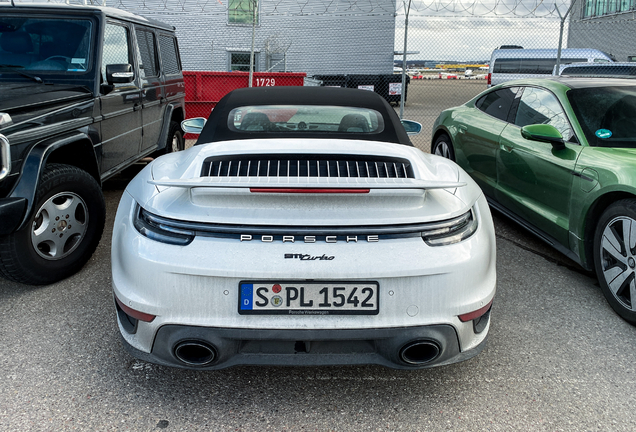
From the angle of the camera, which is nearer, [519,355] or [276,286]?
[276,286]

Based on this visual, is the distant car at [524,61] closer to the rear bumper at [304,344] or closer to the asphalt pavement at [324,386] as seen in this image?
the asphalt pavement at [324,386]

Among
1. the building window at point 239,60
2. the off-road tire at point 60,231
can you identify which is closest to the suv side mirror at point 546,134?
the off-road tire at point 60,231

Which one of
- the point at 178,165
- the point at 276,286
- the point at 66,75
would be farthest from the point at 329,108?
the point at 66,75

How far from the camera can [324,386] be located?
2.48m

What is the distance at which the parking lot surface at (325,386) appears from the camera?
2209mm

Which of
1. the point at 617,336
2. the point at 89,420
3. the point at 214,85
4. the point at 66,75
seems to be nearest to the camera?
the point at 89,420

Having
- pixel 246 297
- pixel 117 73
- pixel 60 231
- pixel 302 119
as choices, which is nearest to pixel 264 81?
pixel 117 73

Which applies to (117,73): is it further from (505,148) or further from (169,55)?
(505,148)

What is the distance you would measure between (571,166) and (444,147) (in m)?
2.45

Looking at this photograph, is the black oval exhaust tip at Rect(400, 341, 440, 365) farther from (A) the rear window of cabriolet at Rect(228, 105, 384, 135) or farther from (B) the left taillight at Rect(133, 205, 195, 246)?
(A) the rear window of cabriolet at Rect(228, 105, 384, 135)

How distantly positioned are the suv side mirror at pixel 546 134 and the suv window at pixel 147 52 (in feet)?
12.4

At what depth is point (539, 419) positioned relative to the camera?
7.32 feet

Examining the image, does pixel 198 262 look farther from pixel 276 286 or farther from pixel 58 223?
pixel 58 223

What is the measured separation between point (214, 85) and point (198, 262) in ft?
29.2
